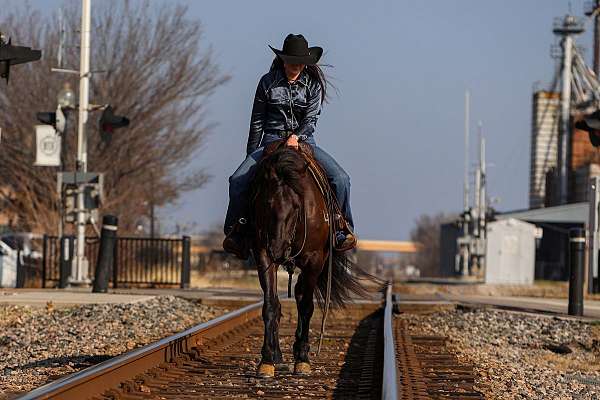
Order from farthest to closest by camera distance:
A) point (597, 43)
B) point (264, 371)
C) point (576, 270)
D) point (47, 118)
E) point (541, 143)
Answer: point (541, 143), point (597, 43), point (47, 118), point (576, 270), point (264, 371)

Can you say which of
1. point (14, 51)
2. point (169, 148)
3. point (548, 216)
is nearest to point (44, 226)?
point (169, 148)

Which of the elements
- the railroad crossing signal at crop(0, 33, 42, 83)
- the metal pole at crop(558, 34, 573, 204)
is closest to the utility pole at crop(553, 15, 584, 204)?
the metal pole at crop(558, 34, 573, 204)

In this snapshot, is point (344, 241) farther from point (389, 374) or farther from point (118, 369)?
point (118, 369)

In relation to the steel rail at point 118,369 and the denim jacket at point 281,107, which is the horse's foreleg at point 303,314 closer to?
the steel rail at point 118,369

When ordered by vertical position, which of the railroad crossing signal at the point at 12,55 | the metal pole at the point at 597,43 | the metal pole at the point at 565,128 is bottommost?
the railroad crossing signal at the point at 12,55

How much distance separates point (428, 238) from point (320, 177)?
158 metres

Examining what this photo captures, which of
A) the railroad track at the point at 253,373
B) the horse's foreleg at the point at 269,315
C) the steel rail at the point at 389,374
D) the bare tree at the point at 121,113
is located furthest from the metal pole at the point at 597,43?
the horse's foreleg at the point at 269,315

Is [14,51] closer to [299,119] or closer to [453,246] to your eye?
[299,119]

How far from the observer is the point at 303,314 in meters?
9.88

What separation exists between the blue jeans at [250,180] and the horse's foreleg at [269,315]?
72 cm

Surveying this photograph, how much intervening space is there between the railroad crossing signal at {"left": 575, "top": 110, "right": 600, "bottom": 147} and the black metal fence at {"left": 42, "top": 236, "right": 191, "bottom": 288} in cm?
914

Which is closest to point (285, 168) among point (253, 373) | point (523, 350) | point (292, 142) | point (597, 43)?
point (292, 142)

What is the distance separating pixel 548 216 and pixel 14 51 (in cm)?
5575

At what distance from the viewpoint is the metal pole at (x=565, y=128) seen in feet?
269
